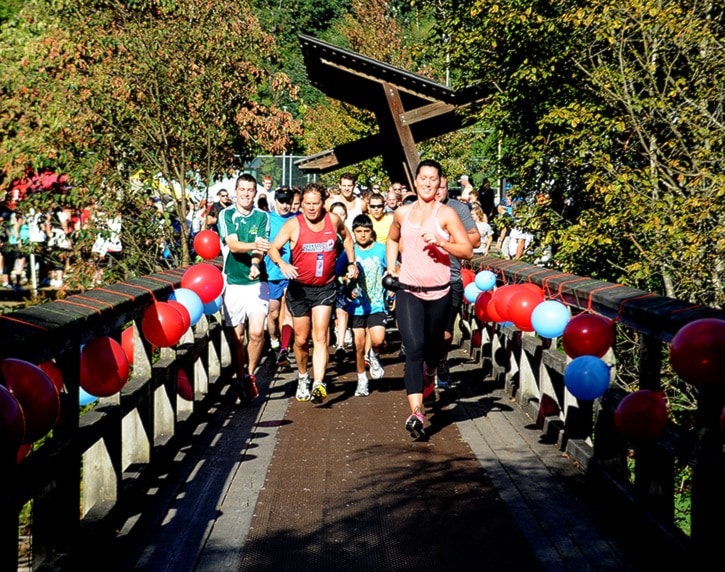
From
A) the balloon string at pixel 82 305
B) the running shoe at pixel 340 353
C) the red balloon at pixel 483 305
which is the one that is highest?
the balloon string at pixel 82 305

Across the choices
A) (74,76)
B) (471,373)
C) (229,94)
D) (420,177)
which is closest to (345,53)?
(229,94)

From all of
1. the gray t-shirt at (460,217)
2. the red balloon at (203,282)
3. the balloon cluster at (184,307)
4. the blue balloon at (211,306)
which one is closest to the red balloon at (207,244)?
the balloon cluster at (184,307)

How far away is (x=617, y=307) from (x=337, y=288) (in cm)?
488

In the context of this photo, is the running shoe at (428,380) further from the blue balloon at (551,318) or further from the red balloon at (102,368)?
the red balloon at (102,368)

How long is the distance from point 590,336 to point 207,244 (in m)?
5.68

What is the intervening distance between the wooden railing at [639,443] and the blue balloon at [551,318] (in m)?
0.15

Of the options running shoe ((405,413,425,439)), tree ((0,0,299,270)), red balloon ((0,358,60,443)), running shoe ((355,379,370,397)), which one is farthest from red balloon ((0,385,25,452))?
tree ((0,0,299,270))

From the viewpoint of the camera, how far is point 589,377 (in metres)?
6.32

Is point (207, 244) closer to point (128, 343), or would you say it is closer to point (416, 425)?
point (416, 425)

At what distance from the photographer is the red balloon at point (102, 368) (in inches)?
218

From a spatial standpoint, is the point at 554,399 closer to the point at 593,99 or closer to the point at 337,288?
the point at 337,288

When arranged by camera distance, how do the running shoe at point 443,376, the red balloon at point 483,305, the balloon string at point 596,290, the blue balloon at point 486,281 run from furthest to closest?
the running shoe at point 443,376 < the blue balloon at point 486,281 < the red balloon at point 483,305 < the balloon string at point 596,290

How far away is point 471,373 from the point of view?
12.2m

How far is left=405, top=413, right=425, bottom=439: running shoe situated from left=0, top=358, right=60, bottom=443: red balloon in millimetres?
4605
